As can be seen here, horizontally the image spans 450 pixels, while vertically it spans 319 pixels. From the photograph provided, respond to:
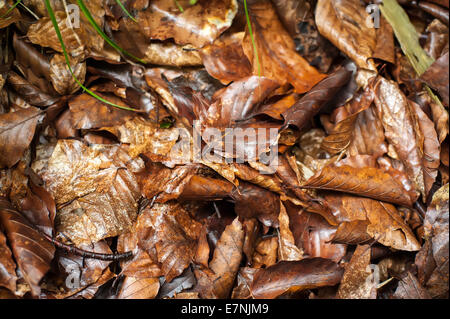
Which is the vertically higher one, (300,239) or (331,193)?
(331,193)

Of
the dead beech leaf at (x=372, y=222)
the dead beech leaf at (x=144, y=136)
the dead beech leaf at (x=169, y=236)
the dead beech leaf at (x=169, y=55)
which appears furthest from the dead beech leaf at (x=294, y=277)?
the dead beech leaf at (x=169, y=55)

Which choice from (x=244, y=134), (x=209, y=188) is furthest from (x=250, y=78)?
(x=209, y=188)

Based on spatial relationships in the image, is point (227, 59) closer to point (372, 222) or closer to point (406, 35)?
point (406, 35)

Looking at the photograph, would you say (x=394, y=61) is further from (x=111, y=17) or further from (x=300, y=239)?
(x=111, y=17)

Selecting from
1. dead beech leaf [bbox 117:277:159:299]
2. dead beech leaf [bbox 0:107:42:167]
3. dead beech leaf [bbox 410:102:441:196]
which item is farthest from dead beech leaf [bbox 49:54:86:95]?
dead beech leaf [bbox 410:102:441:196]

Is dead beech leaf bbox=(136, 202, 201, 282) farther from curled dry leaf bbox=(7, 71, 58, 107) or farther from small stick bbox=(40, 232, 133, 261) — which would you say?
curled dry leaf bbox=(7, 71, 58, 107)

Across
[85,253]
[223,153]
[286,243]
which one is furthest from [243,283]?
[85,253]

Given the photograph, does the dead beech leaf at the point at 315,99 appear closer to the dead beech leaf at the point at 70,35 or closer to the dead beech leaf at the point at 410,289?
the dead beech leaf at the point at 410,289
